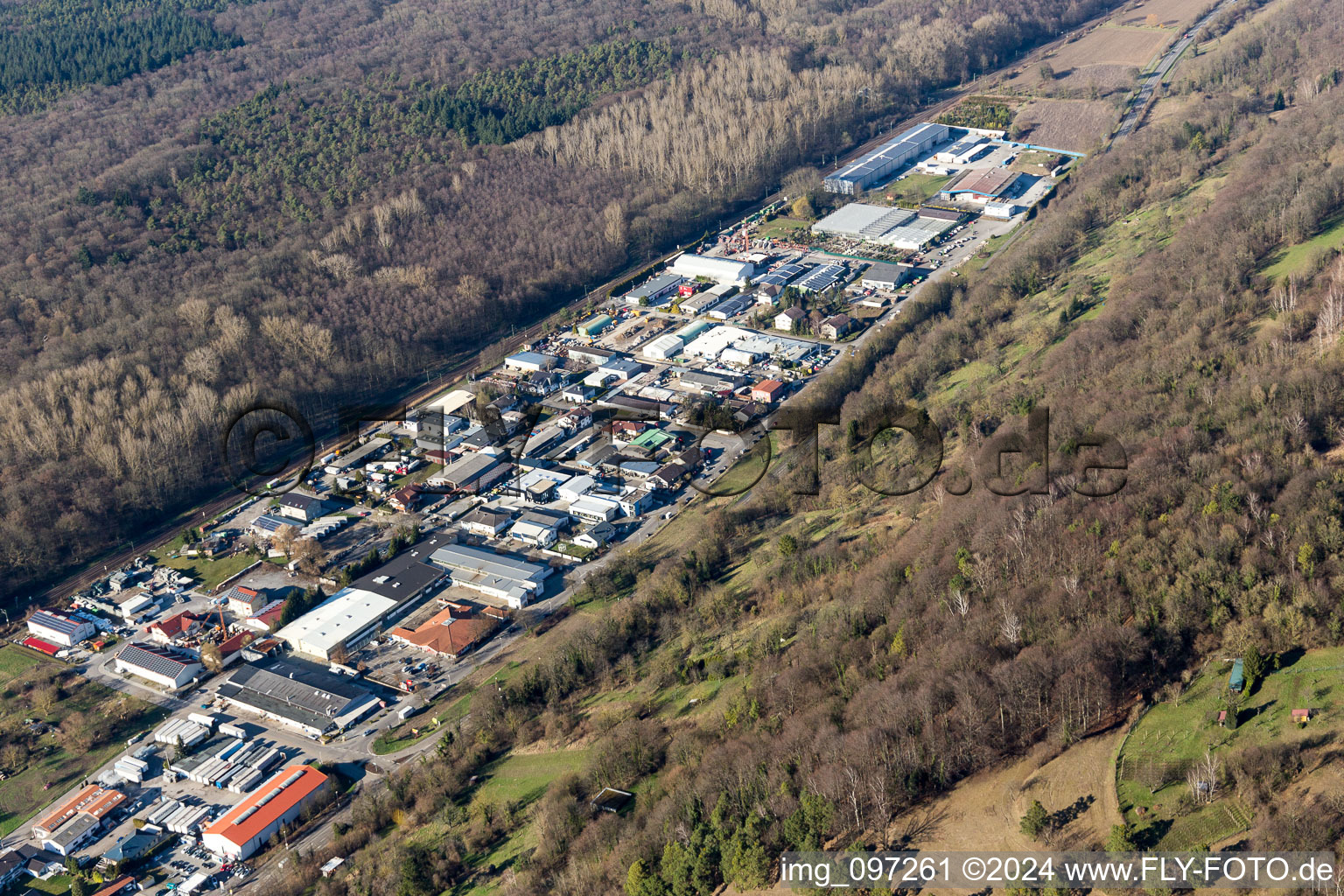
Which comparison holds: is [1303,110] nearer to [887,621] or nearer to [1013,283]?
[1013,283]

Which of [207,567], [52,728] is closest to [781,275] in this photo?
[207,567]

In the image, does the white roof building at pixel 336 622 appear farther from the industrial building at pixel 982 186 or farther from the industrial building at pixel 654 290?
the industrial building at pixel 982 186

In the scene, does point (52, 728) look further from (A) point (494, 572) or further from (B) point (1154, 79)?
(B) point (1154, 79)

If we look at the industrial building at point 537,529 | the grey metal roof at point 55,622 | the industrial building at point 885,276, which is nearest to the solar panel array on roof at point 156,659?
the grey metal roof at point 55,622

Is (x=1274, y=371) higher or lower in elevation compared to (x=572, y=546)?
higher

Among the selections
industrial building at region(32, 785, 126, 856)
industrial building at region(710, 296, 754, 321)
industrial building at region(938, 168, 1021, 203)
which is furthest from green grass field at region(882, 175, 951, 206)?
industrial building at region(32, 785, 126, 856)

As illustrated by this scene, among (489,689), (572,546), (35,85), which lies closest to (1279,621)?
(489,689)
